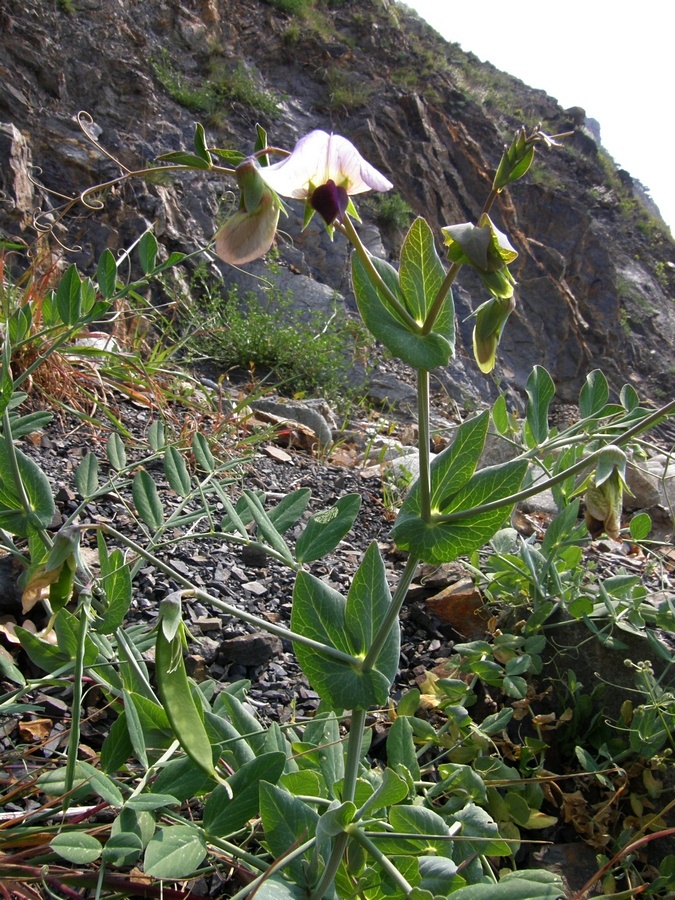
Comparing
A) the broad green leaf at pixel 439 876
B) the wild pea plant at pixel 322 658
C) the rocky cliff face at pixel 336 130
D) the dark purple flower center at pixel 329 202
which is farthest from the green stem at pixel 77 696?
the rocky cliff face at pixel 336 130

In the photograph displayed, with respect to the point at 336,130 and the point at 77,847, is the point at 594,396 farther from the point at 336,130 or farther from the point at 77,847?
the point at 336,130

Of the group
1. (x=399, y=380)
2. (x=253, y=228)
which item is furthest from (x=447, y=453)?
(x=399, y=380)

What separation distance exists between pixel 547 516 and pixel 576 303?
8.57m

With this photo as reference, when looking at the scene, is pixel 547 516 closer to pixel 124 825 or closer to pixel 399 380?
pixel 124 825

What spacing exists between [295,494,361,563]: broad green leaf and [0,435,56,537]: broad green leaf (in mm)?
330

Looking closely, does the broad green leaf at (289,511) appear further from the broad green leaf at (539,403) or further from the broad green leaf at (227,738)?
the broad green leaf at (539,403)

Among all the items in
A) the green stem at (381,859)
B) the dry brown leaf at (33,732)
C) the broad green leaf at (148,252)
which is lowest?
the dry brown leaf at (33,732)

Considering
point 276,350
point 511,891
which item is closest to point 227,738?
point 511,891

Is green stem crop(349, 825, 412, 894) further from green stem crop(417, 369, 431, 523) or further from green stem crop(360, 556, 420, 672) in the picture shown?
green stem crop(417, 369, 431, 523)

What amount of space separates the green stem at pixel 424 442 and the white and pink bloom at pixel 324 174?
0.21 m

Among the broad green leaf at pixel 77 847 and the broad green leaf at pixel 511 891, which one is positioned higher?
the broad green leaf at pixel 511 891

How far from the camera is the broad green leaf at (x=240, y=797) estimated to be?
0.68m

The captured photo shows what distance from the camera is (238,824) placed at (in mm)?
684

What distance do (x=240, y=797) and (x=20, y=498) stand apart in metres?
0.44
